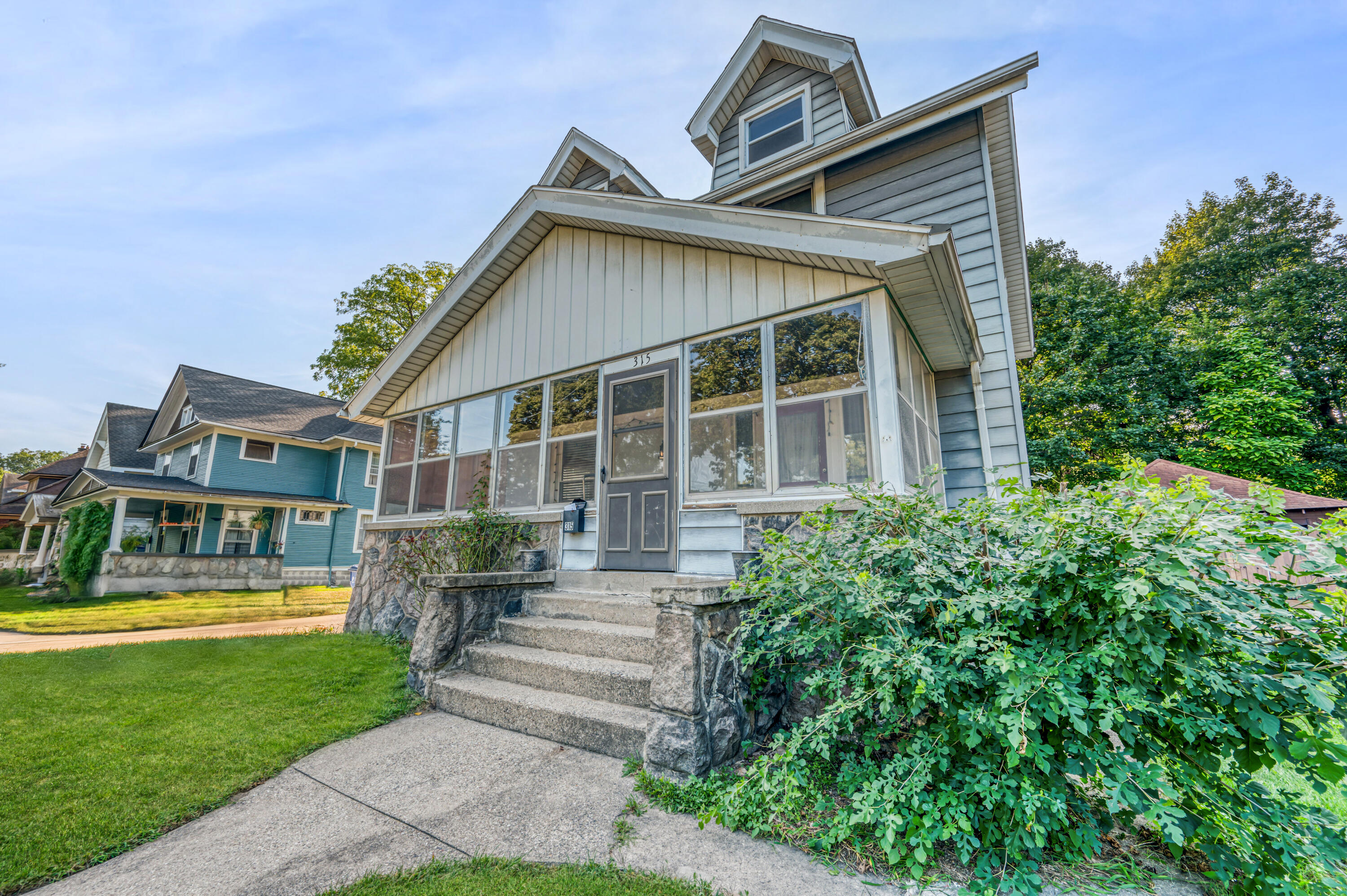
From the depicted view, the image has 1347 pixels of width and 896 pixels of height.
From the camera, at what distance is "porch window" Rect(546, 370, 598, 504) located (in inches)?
214

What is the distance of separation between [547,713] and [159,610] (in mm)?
11548

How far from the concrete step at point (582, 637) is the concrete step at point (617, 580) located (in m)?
0.52

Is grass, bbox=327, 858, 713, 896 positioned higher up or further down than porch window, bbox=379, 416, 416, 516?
further down

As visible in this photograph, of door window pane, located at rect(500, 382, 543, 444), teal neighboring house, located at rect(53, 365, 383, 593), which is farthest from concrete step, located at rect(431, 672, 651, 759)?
teal neighboring house, located at rect(53, 365, 383, 593)

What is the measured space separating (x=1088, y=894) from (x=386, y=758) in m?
3.23

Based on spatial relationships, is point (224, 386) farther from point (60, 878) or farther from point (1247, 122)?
point (1247, 122)

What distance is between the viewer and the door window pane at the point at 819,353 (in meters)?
4.09

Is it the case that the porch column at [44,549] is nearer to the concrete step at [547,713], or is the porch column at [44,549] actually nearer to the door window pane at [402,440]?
the door window pane at [402,440]

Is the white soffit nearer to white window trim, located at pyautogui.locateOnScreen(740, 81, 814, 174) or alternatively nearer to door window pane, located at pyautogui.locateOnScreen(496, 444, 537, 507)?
door window pane, located at pyautogui.locateOnScreen(496, 444, 537, 507)

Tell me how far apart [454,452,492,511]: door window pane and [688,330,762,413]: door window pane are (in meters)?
2.98

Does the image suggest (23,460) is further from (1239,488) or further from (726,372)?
(1239,488)

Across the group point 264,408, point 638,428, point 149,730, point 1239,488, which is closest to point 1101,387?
point 1239,488

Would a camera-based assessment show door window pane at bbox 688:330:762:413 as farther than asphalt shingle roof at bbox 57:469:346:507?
No

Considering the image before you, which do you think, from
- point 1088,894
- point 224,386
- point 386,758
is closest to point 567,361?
point 386,758
